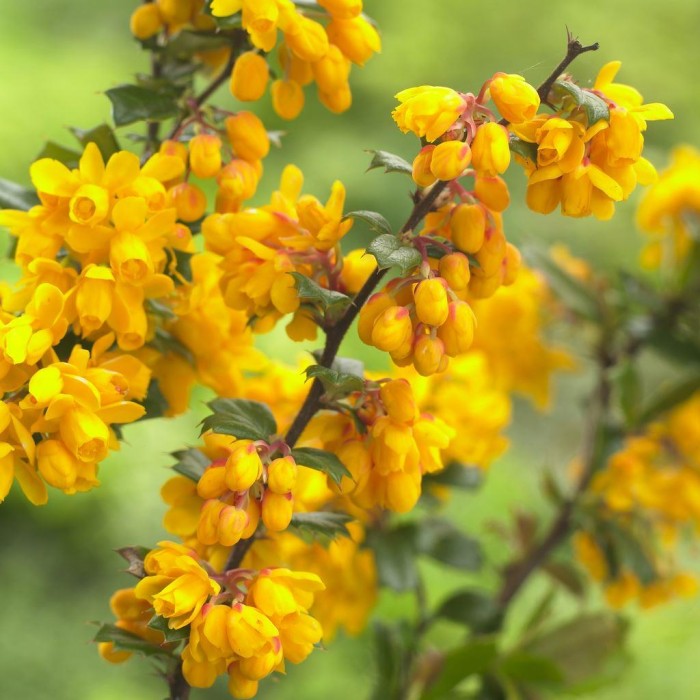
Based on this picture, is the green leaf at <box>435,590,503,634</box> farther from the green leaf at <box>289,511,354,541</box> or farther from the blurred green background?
the green leaf at <box>289,511,354,541</box>

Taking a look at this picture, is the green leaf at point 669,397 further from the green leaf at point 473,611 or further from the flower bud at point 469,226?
the flower bud at point 469,226

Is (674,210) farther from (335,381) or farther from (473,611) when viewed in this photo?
(335,381)

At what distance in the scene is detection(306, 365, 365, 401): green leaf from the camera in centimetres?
38

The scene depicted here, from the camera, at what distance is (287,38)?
0.43m

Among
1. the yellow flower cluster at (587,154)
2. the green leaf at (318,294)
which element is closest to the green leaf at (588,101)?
the yellow flower cluster at (587,154)

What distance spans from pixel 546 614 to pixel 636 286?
0.24 metres

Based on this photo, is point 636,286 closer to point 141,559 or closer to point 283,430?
point 283,430

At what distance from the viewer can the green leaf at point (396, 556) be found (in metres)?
0.62

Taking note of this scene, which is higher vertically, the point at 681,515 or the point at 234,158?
the point at 234,158

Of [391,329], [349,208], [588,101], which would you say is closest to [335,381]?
[391,329]

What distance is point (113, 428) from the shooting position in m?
0.43

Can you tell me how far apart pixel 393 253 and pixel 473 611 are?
15.3 inches

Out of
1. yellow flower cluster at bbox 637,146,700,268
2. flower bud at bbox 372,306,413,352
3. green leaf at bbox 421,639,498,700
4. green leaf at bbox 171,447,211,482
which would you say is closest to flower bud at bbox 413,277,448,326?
flower bud at bbox 372,306,413,352

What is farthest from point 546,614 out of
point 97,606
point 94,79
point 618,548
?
point 94,79
